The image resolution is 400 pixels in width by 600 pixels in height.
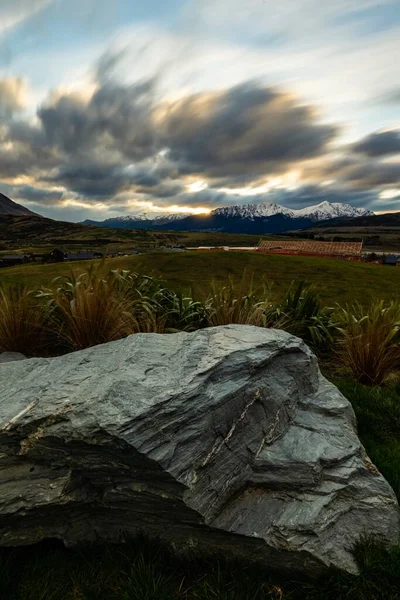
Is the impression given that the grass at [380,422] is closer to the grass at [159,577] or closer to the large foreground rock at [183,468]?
the large foreground rock at [183,468]

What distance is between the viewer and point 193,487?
338 centimetres

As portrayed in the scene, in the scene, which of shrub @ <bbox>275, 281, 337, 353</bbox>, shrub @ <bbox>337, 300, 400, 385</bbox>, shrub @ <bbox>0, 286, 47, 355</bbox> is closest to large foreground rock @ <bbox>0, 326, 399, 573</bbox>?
shrub @ <bbox>0, 286, 47, 355</bbox>

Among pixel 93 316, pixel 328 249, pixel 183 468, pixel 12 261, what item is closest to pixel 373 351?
pixel 93 316

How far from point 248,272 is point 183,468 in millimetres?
16978

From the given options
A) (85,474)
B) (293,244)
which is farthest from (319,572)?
(293,244)

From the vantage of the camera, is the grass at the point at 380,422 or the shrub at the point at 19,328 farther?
the shrub at the point at 19,328

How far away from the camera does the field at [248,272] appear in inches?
611

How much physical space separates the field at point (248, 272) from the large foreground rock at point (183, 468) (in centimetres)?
943

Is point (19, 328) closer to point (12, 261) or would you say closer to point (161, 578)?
point (161, 578)

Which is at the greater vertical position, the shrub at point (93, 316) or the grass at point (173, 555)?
the shrub at point (93, 316)

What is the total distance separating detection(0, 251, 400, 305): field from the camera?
15.5 m

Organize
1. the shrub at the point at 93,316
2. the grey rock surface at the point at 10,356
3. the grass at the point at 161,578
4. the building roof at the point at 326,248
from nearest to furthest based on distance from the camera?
the grass at the point at 161,578
the grey rock surface at the point at 10,356
the shrub at the point at 93,316
the building roof at the point at 326,248

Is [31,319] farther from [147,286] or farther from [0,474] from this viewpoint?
[0,474]

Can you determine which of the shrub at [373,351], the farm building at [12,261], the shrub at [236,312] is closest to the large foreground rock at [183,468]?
the shrub at [236,312]
